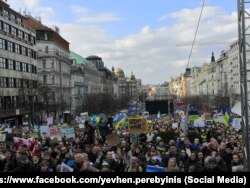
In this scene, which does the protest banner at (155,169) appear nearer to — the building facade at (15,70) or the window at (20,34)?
the building facade at (15,70)

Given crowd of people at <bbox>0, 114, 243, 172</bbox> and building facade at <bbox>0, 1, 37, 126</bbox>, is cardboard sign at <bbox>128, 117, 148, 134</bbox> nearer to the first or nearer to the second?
crowd of people at <bbox>0, 114, 243, 172</bbox>

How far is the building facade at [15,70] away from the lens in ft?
195

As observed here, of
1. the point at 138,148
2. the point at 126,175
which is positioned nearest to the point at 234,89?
the point at 138,148

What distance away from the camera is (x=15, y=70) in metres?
65.3

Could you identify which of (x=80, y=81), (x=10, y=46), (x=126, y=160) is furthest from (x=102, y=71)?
(x=126, y=160)

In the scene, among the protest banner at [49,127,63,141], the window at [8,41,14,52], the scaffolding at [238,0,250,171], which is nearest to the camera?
the scaffolding at [238,0,250,171]

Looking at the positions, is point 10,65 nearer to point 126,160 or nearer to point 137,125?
point 137,125

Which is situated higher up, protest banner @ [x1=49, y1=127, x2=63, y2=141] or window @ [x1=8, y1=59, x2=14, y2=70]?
window @ [x1=8, y1=59, x2=14, y2=70]

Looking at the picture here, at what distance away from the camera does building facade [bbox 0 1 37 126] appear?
195 feet

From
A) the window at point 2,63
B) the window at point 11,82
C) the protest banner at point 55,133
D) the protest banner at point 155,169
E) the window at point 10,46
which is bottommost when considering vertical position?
the protest banner at point 155,169

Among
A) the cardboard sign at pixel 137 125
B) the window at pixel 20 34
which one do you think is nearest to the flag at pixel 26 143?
the cardboard sign at pixel 137 125

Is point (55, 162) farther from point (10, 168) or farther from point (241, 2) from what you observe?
point (241, 2)

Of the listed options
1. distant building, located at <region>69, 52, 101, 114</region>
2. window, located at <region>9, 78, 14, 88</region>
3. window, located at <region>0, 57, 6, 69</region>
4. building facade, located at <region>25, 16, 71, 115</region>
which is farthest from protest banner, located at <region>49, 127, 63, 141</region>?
distant building, located at <region>69, 52, 101, 114</region>

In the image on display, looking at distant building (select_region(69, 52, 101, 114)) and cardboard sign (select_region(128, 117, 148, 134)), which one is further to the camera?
distant building (select_region(69, 52, 101, 114))
